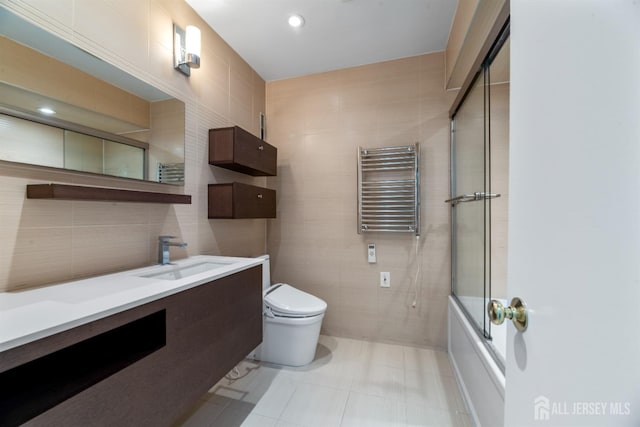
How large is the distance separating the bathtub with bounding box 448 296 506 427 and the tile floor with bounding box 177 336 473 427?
101 mm

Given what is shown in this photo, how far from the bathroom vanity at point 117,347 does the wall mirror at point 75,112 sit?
1.71 ft

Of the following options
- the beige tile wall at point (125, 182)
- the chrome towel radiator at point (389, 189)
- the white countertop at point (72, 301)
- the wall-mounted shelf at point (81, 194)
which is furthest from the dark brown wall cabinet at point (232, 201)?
the chrome towel radiator at point (389, 189)

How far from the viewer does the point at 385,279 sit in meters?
2.27

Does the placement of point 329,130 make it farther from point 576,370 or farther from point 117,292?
point 576,370

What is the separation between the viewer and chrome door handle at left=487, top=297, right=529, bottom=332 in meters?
0.57

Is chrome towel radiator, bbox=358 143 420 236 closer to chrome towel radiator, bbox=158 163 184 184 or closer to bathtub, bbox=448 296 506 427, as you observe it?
bathtub, bbox=448 296 506 427

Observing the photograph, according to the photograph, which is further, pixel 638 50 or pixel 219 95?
pixel 219 95

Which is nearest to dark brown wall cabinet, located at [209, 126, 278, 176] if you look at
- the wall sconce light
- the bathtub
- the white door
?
the wall sconce light

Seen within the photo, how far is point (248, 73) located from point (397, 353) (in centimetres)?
268

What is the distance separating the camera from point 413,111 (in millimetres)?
2217

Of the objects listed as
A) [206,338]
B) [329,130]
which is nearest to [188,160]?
[206,338]

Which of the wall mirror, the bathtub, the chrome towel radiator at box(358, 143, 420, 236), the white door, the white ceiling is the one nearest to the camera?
the white door

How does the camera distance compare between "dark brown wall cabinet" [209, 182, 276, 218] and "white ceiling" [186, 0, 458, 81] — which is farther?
"dark brown wall cabinet" [209, 182, 276, 218]

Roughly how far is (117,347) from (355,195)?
6.05ft
